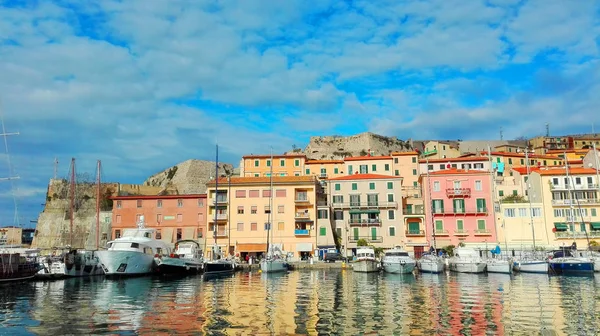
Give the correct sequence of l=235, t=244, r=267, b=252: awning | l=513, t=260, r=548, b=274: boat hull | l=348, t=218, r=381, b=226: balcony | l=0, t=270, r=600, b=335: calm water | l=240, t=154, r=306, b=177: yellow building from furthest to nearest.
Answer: l=240, t=154, r=306, b=177: yellow building
l=348, t=218, r=381, b=226: balcony
l=235, t=244, r=267, b=252: awning
l=513, t=260, r=548, b=274: boat hull
l=0, t=270, r=600, b=335: calm water

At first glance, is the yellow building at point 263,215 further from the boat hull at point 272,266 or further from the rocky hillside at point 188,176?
the rocky hillside at point 188,176

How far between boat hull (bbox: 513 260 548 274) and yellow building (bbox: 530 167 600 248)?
1581cm

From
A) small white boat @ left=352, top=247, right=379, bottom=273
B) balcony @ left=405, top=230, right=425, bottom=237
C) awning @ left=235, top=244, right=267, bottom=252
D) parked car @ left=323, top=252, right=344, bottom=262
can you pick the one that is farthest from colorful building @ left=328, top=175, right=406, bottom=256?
small white boat @ left=352, top=247, right=379, bottom=273

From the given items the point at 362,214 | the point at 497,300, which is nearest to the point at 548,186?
the point at 362,214

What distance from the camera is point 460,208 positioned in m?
66.1

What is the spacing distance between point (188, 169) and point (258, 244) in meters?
36.6

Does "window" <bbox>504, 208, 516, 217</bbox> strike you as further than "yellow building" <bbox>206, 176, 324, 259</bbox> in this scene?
No

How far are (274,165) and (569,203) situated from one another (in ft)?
145

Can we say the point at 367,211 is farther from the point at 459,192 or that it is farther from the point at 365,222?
the point at 459,192

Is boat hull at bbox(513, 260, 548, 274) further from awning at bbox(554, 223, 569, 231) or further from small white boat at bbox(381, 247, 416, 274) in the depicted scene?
awning at bbox(554, 223, 569, 231)

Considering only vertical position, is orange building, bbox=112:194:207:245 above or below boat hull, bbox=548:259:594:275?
above

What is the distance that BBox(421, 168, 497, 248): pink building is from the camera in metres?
65.1

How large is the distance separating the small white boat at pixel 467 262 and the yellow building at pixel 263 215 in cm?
1971

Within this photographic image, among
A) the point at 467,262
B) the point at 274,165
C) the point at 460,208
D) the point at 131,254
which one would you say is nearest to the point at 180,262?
the point at 131,254
